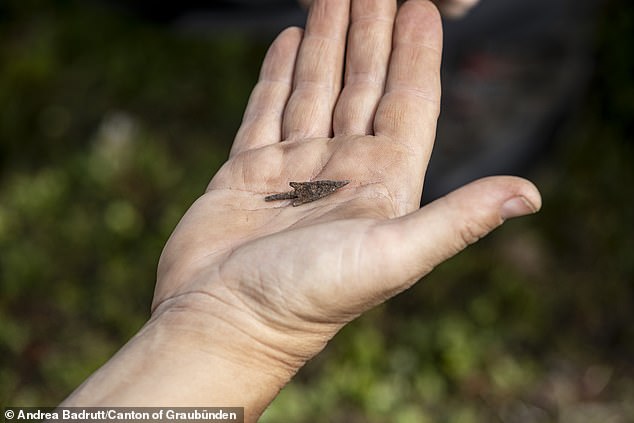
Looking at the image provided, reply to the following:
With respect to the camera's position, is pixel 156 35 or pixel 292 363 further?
pixel 156 35

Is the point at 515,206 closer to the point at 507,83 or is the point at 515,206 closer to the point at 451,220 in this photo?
the point at 451,220

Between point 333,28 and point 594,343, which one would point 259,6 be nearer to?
point 333,28

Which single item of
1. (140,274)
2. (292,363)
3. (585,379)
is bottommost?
(585,379)

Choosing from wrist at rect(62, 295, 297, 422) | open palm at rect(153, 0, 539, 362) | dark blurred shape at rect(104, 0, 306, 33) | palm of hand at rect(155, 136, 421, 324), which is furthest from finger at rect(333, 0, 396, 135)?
dark blurred shape at rect(104, 0, 306, 33)

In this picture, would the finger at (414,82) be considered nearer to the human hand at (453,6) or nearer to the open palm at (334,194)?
the open palm at (334,194)

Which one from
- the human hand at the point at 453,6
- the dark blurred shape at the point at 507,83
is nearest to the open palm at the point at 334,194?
the human hand at the point at 453,6

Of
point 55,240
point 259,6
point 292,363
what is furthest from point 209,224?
point 259,6
